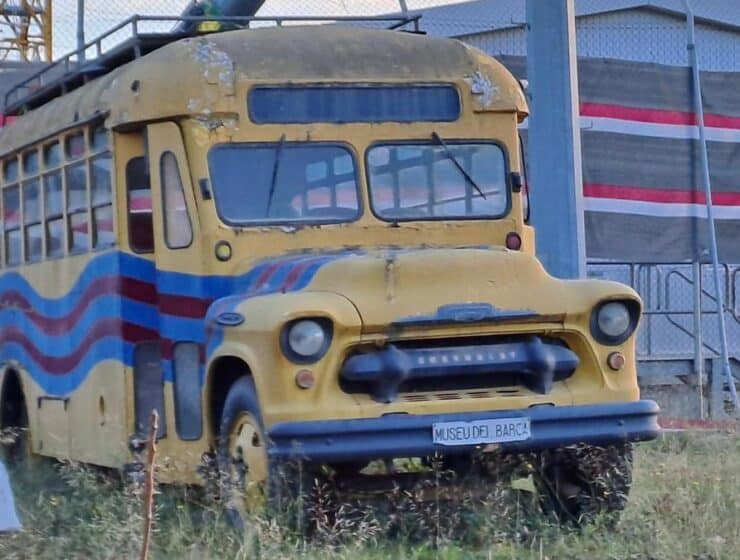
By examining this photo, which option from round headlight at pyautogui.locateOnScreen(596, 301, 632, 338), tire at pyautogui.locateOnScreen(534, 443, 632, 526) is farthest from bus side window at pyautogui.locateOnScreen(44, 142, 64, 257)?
round headlight at pyautogui.locateOnScreen(596, 301, 632, 338)

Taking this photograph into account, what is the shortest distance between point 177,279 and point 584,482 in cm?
229

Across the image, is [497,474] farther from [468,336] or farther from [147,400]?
[147,400]

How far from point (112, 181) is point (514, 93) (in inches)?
87.1

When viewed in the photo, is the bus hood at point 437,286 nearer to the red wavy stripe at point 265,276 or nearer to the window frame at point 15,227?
the red wavy stripe at point 265,276

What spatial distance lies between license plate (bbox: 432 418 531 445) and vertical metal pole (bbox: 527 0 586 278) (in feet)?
12.5

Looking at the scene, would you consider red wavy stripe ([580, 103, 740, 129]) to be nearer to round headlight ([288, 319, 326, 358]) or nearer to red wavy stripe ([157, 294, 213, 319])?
red wavy stripe ([157, 294, 213, 319])

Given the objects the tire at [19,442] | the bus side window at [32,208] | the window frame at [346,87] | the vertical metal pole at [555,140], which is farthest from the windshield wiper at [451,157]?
the tire at [19,442]

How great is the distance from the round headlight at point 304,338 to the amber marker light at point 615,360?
138 cm

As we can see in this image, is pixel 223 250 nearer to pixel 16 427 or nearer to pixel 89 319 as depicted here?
pixel 89 319

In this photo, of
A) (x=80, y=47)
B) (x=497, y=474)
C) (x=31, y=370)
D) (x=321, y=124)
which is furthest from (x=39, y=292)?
(x=497, y=474)

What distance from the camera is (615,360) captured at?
298 inches

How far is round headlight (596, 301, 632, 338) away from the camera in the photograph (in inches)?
296

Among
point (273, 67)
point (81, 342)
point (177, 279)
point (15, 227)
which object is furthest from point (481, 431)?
point (15, 227)

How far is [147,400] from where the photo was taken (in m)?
8.91
